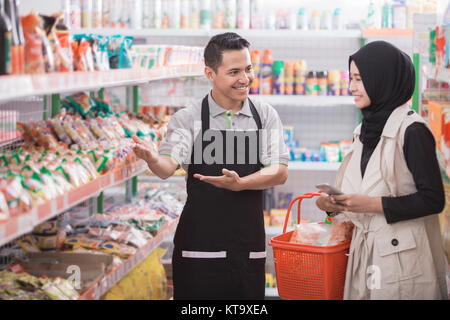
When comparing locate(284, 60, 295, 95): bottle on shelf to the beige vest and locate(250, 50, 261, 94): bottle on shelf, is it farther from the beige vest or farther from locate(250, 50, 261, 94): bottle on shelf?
the beige vest

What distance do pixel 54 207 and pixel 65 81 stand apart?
491mm

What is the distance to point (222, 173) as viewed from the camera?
302 cm

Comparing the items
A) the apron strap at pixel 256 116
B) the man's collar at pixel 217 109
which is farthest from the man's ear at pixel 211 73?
the apron strap at pixel 256 116

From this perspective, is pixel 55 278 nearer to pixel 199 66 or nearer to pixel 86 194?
pixel 86 194

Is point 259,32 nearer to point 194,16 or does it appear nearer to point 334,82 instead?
point 194,16

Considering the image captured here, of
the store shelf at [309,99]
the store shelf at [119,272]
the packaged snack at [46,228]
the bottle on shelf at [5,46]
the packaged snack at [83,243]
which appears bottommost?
the store shelf at [119,272]

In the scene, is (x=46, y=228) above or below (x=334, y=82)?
below

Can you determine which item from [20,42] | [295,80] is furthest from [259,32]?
[20,42]

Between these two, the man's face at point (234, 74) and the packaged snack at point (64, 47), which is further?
the man's face at point (234, 74)

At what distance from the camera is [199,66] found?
4816mm

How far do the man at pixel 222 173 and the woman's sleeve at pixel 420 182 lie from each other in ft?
2.34

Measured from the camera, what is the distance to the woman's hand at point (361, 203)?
250 centimetres

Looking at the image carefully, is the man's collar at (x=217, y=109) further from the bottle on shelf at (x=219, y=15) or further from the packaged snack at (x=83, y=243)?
the bottle on shelf at (x=219, y=15)

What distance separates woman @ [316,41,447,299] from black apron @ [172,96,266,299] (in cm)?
55
